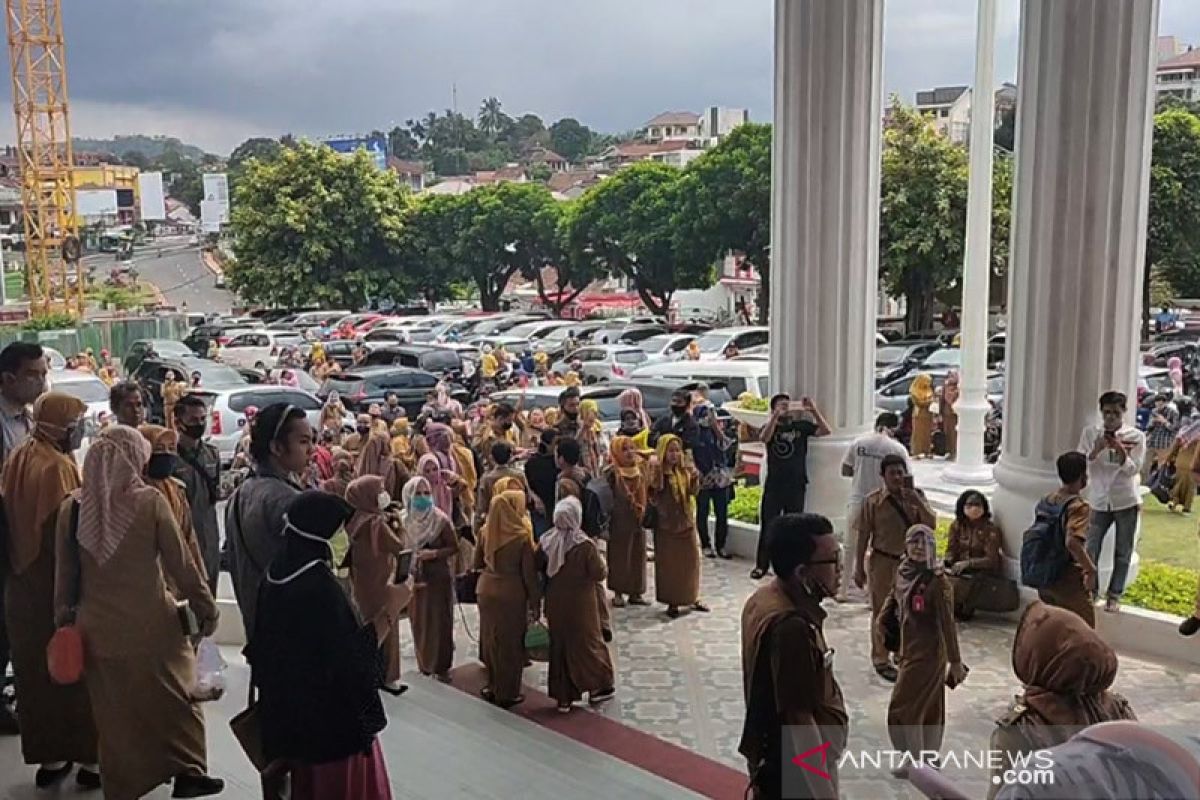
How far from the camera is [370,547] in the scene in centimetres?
470

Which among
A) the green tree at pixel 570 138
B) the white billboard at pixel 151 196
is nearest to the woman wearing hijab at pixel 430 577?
the white billboard at pixel 151 196

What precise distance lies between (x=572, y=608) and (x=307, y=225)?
2563cm

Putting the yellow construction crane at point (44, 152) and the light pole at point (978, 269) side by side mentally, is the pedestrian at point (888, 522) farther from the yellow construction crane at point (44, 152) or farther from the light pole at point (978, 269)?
the yellow construction crane at point (44, 152)

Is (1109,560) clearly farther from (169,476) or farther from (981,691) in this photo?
(169,476)

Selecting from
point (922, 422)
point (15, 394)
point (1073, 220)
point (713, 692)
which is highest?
point (1073, 220)

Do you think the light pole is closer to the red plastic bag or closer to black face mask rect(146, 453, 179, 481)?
black face mask rect(146, 453, 179, 481)

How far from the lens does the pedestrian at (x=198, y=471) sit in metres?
5.17

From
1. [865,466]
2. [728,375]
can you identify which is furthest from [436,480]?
[728,375]

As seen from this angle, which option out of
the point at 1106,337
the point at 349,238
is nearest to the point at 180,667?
the point at 1106,337

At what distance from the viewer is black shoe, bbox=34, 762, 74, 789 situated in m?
4.02

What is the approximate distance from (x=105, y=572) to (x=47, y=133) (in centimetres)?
1850

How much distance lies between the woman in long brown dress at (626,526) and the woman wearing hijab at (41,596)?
3.55 meters

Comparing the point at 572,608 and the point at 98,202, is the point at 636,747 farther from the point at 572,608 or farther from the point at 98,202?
the point at 98,202

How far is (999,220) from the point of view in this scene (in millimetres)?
21078
